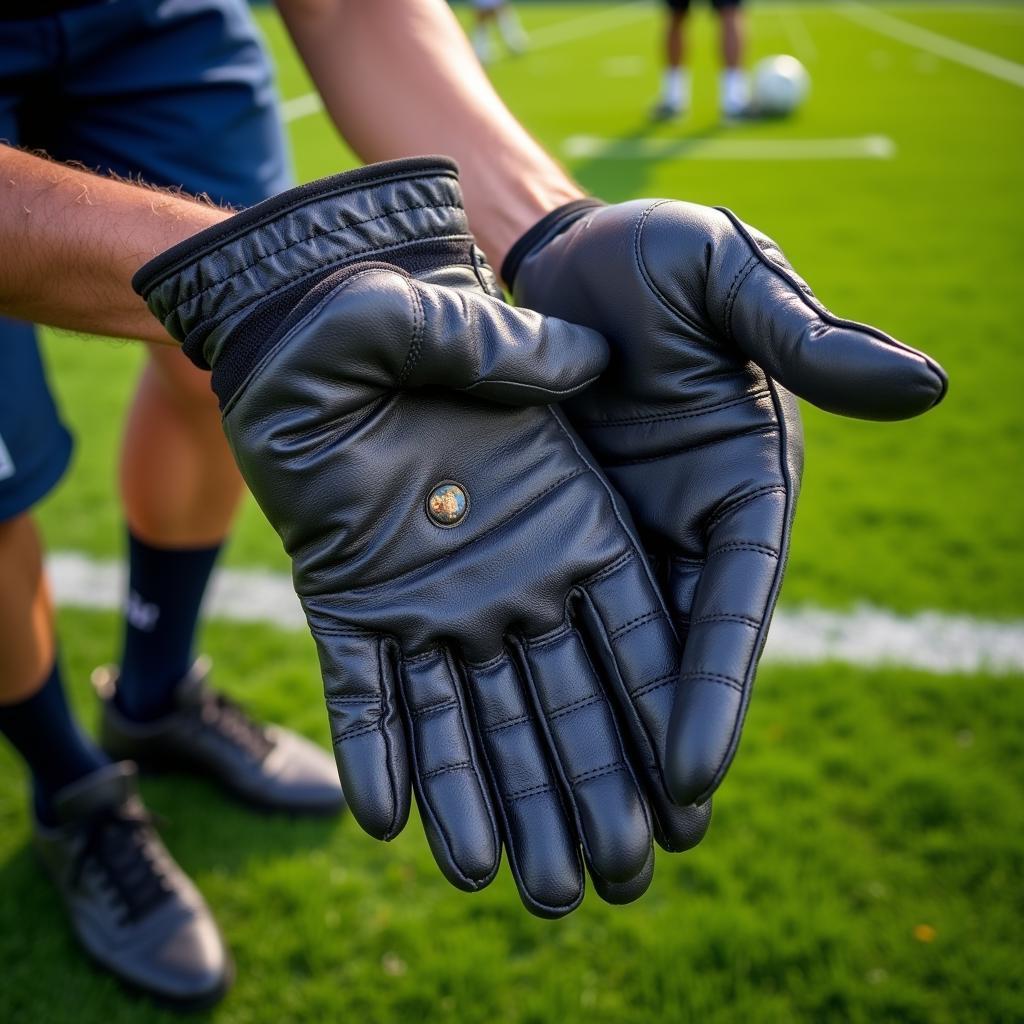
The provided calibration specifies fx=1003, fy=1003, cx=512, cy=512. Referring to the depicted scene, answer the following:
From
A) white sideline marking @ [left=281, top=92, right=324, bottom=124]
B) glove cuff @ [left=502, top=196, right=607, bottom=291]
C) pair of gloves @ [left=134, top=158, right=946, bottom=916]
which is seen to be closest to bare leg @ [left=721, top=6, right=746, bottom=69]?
white sideline marking @ [left=281, top=92, right=324, bottom=124]

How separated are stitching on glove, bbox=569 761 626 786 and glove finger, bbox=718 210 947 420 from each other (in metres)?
0.44

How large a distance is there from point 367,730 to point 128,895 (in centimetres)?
92

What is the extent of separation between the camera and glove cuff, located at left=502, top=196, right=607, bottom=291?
1377 mm

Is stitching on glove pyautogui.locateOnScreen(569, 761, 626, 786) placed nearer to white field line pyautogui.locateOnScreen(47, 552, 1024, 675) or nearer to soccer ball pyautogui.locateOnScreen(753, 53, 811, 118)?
white field line pyautogui.locateOnScreen(47, 552, 1024, 675)

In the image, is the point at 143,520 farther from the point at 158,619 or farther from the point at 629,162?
the point at 629,162

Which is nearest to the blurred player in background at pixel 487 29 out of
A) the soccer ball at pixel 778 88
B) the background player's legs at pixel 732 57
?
the background player's legs at pixel 732 57

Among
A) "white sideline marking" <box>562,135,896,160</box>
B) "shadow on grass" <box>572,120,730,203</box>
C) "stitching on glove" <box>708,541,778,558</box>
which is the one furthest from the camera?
"white sideline marking" <box>562,135,896,160</box>

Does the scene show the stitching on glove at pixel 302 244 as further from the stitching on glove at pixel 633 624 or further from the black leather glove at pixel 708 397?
the stitching on glove at pixel 633 624

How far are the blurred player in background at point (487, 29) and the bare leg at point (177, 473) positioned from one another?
11358 mm

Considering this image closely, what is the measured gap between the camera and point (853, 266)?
470 centimetres

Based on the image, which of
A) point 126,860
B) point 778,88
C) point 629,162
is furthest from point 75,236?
point 778,88

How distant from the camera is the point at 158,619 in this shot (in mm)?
1929

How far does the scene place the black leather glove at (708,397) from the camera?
998 millimetres

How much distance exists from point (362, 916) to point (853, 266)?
13.0 ft
